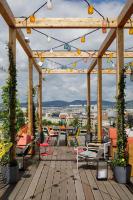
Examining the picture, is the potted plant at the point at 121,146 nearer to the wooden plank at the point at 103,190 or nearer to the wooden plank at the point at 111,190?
the wooden plank at the point at 111,190

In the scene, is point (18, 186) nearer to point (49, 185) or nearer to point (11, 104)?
point (49, 185)

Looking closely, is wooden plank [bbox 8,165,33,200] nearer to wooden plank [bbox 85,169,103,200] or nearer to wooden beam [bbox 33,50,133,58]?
wooden plank [bbox 85,169,103,200]

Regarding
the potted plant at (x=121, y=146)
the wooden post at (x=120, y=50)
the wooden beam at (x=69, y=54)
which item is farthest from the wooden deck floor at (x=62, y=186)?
the wooden beam at (x=69, y=54)

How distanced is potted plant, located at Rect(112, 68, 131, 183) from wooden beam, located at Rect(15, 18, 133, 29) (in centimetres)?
109

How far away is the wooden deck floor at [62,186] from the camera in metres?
6.05

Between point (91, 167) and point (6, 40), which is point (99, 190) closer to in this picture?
point (91, 167)

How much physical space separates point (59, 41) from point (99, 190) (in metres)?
4.12

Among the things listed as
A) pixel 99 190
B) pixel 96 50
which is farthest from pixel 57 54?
pixel 99 190

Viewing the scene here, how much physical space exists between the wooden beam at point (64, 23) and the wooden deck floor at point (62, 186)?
3120 millimetres

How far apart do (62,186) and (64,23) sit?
3296 millimetres

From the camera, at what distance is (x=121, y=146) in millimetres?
7340

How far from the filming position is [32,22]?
7.48m

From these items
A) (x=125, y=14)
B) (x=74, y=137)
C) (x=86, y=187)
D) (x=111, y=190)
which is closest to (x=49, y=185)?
(x=86, y=187)

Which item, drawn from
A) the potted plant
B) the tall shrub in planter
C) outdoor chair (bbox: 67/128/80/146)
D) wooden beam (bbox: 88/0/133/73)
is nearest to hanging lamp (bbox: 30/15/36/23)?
the tall shrub in planter
